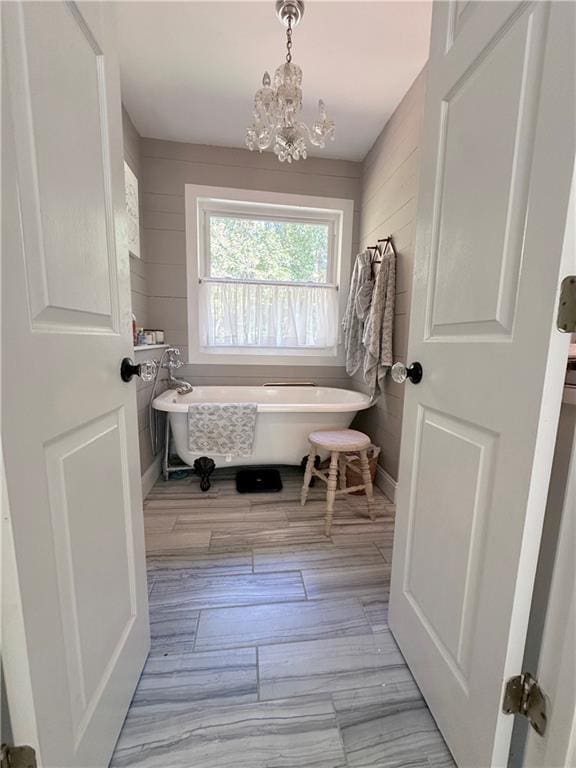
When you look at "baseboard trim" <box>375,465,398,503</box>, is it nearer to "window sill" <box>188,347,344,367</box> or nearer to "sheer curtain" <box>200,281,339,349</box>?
"window sill" <box>188,347,344,367</box>

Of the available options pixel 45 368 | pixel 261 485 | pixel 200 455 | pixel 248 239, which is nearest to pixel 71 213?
pixel 45 368

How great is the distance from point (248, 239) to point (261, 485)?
6.71 feet

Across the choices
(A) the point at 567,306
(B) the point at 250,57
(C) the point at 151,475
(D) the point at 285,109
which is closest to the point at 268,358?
(C) the point at 151,475

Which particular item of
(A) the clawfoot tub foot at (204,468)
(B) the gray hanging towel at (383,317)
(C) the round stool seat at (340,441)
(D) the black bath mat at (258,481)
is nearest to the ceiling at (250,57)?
(B) the gray hanging towel at (383,317)

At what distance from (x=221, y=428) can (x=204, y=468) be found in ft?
1.11

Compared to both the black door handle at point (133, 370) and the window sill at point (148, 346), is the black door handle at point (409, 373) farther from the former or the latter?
the window sill at point (148, 346)

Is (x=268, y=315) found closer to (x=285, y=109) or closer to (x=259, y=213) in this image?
(x=259, y=213)

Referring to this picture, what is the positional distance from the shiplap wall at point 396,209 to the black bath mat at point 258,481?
2.60 feet

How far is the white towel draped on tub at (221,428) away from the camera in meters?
2.18

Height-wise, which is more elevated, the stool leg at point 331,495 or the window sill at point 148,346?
the window sill at point 148,346

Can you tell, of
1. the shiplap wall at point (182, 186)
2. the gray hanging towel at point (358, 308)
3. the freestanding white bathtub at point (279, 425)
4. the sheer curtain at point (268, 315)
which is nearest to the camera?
the freestanding white bathtub at point (279, 425)

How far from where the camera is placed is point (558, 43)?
1.84 ft

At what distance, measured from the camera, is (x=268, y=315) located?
2.93 metres

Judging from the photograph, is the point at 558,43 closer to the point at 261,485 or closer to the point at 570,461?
the point at 570,461
